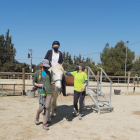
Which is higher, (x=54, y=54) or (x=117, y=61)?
(x=117, y=61)

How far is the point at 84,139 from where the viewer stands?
136 inches

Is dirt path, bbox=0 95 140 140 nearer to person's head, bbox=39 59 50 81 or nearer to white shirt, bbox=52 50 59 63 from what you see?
person's head, bbox=39 59 50 81

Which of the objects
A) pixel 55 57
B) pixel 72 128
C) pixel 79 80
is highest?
pixel 55 57

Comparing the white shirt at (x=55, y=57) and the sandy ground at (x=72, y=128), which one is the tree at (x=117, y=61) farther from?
the white shirt at (x=55, y=57)

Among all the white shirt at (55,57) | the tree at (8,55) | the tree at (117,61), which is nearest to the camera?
the white shirt at (55,57)

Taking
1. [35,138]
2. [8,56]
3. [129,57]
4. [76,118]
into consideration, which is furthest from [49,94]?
[8,56]

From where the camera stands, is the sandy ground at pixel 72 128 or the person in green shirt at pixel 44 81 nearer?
the sandy ground at pixel 72 128

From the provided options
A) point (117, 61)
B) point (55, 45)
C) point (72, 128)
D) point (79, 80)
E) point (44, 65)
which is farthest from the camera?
point (117, 61)

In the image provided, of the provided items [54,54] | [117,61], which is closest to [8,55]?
[117,61]

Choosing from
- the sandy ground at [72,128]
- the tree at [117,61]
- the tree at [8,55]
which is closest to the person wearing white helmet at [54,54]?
the sandy ground at [72,128]

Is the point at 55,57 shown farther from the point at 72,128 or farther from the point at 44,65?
the point at 72,128

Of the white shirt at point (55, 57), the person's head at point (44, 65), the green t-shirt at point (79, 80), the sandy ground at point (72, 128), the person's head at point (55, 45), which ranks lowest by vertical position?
the sandy ground at point (72, 128)

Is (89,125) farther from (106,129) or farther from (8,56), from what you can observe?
(8,56)

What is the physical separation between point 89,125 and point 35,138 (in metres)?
1.69
